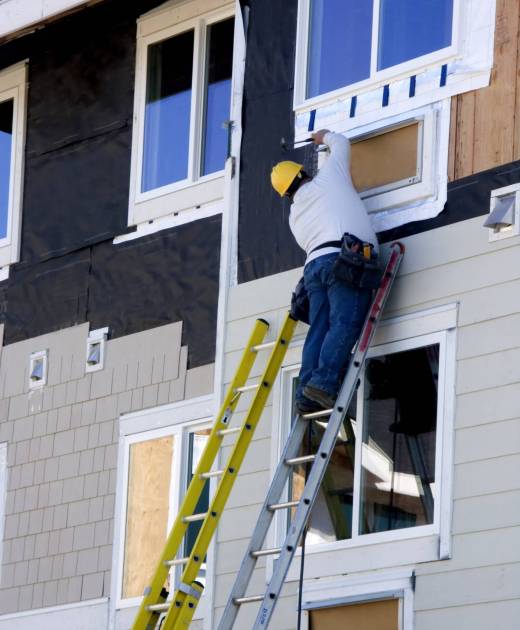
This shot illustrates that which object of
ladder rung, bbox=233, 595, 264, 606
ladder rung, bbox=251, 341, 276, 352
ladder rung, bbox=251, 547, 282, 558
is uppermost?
ladder rung, bbox=251, 341, 276, 352

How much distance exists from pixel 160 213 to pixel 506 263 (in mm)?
3960

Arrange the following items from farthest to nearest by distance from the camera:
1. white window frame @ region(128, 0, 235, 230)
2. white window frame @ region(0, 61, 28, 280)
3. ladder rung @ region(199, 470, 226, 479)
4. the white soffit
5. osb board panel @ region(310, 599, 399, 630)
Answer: white window frame @ region(0, 61, 28, 280) < the white soffit < white window frame @ region(128, 0, 235, 230) < ladder rung @ region(199, 470, 226, 479) < osb board panel @ region(310, 599, 399, 630)

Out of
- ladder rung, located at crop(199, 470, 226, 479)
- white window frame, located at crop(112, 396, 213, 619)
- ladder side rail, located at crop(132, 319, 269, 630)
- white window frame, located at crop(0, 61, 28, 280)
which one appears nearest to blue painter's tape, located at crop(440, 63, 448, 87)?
ladder side rail, located at crop(132, 319, 269, 630)

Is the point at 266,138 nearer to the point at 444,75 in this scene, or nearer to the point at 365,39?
the point at 365,39

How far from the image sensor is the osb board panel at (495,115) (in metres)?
11.0

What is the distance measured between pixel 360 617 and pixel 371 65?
3726 millimetres

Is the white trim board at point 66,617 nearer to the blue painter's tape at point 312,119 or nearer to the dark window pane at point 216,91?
the dark window pane at point 216,91

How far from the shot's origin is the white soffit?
46.1 feet

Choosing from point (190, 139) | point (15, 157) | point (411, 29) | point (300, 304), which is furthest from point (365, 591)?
point (15, 157)

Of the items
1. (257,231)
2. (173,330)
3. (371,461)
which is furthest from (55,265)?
(371,461)

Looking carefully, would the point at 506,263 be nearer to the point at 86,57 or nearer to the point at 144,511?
the point at 144,511

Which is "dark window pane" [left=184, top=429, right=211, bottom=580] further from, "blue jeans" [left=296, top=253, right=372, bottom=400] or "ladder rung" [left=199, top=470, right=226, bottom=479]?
"blue jeans" [left=296, top=253, right=372, bottom=400]

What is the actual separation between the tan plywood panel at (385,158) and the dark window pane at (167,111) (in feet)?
8.05

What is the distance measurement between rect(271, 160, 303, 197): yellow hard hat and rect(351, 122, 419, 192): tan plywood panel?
15.7 inches
